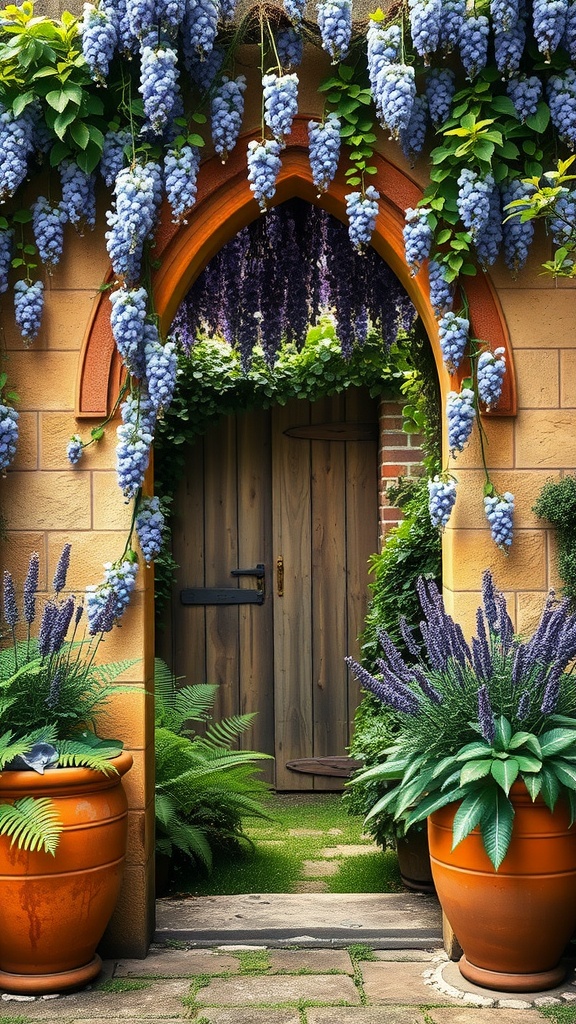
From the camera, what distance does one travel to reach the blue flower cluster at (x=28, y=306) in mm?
3346

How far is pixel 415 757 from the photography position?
3033 mm

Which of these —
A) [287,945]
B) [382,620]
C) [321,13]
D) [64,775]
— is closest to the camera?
[64,775]

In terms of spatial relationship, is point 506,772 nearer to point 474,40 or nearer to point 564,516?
point 564,516

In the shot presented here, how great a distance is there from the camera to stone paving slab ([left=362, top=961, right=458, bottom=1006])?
292 cm

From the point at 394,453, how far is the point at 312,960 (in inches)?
106

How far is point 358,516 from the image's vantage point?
5629 mm

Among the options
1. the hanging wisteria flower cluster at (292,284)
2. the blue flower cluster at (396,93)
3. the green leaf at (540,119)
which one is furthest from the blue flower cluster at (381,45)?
the hanging wisteria flower cluster at (292,284)

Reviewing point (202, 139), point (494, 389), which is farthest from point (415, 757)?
point (202, 139)

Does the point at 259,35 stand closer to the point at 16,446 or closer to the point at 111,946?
the point at 16,446

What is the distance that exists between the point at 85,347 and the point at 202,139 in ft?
2.28

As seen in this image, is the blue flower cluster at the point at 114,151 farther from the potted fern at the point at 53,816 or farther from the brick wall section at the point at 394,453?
the brick wall section at the point at 394,453

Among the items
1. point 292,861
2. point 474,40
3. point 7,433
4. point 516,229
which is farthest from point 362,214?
point 292,861

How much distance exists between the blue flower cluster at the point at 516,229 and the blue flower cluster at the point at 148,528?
1.27 meters

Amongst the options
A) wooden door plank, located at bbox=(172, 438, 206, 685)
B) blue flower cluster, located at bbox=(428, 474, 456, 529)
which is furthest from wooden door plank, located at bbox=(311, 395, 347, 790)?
blue flower cluster, located at bbox=(428, 474, 456, 529)
